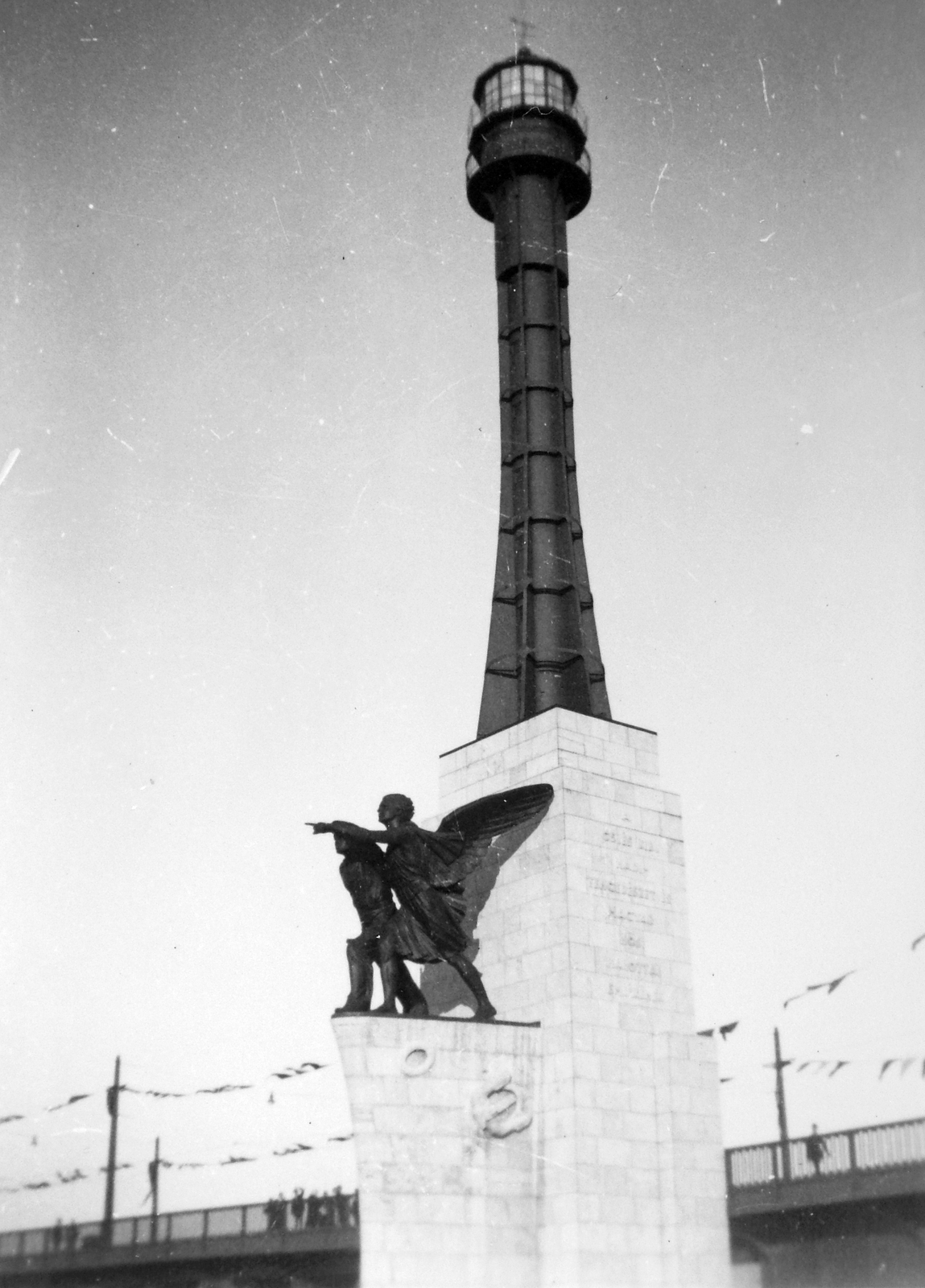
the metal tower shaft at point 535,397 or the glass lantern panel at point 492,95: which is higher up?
the glass lantern panel at point 492,95

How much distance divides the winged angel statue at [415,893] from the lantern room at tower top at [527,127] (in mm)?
12329

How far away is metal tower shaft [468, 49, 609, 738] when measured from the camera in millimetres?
25172

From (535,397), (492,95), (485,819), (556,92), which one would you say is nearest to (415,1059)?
(485,819)

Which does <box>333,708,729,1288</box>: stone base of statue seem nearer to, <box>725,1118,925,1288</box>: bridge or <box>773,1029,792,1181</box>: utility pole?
<box>725,1118,925,1288</box>: bridge

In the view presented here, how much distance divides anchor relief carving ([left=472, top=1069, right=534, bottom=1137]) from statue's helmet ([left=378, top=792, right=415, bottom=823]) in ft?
12.2

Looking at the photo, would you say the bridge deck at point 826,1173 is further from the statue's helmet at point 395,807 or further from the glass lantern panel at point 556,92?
the glass lantern panel at point 556,92

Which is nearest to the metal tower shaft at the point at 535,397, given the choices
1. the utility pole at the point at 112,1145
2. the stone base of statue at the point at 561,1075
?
the stone base of statue at the point at 561,1075

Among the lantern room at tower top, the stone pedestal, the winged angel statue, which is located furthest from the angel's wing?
the lantern room at tower top

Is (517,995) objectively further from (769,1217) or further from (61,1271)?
(61,1271)

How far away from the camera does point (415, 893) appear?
21328mm

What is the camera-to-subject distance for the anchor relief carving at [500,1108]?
2050 centimetres

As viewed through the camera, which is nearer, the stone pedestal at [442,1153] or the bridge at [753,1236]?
the stone pedestal at [442,1153]

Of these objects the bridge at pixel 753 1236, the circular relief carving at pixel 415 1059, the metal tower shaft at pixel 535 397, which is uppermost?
the metal tower shaft at pixel 535 397

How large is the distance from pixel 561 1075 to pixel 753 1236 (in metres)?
4.75
